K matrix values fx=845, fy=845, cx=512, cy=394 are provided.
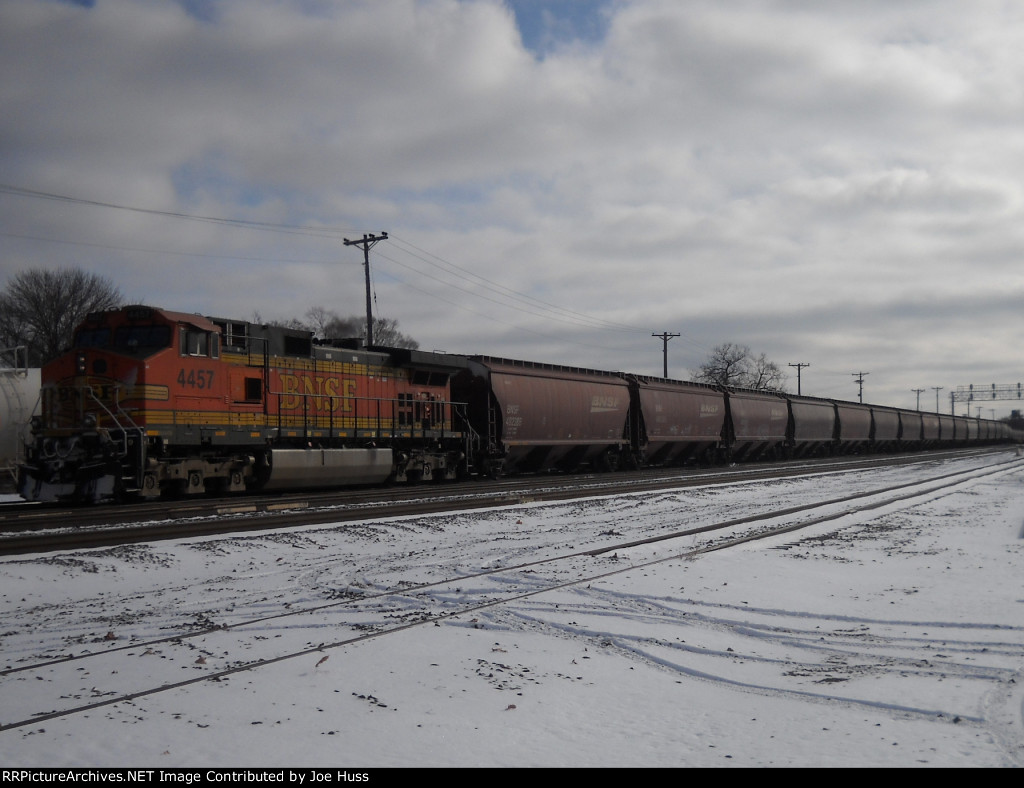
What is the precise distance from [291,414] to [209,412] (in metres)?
2.44

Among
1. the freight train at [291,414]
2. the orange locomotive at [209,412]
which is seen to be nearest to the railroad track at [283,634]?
the orange locomotive at [209,412]

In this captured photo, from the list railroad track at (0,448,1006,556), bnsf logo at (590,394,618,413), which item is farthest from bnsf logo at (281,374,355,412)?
bnsf logo at (590,394,618,413)

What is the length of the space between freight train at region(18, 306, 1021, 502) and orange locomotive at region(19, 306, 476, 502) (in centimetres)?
3

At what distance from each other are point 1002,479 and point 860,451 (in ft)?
110

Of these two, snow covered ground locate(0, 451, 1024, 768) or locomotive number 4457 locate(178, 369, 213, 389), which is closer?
snow covered ground locate(0, 451, 1024, 768)

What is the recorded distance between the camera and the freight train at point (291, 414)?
16656 mm

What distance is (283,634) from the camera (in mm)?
6969

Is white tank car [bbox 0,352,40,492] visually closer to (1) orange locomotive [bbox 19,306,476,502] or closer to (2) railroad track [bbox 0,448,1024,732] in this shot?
(1) orange locomotive [bbox 19,306,476,502]

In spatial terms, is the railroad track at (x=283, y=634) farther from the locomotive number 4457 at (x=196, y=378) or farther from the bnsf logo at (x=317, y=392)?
the bnsf logo at (x=317, y=392)

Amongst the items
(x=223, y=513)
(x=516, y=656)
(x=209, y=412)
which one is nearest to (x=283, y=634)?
(x=516, y=656)

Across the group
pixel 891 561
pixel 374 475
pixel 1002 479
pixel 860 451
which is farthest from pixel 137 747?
pixel 860 451

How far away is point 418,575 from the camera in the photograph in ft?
32.3

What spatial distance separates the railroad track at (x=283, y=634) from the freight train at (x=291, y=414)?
31.8 ft

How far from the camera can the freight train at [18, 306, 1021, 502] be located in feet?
54.6
